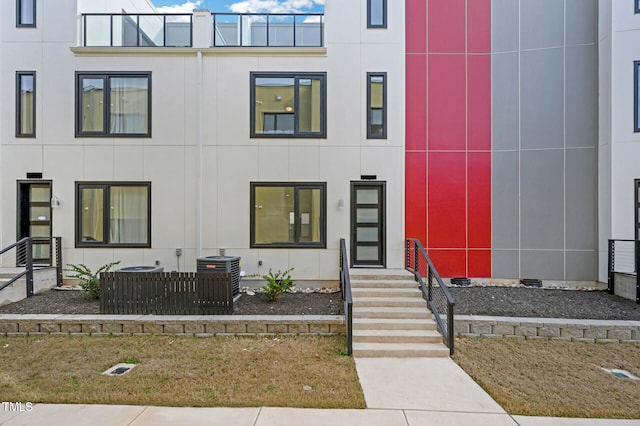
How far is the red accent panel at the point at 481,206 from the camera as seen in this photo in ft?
32.6

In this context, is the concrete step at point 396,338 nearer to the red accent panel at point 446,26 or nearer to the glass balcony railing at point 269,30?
the glass balcony railing at point 269,30

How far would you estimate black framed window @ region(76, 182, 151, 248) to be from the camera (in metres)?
9.33

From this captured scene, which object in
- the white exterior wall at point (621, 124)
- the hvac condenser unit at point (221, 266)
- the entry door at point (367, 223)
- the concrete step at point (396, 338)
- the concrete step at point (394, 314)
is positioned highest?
the white exterior wall at point (621, 124)

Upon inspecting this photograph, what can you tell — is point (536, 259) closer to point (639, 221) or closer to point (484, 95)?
point (639, 221)

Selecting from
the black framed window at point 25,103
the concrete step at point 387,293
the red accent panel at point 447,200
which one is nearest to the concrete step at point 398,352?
the concrete step at point 387,293

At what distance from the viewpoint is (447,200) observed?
9.94 metres

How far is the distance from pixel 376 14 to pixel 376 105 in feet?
7.71

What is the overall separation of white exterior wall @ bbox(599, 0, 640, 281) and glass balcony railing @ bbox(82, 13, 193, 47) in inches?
424

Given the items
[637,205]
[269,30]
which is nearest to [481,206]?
[637,205]

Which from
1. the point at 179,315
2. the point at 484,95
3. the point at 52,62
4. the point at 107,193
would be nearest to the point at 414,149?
the point at 484,95

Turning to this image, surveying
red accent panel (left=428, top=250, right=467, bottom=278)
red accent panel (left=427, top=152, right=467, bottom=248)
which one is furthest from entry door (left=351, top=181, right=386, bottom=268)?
red accent panel (left=428, top=250, right=467, bottom=278)

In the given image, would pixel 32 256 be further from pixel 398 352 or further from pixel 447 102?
pixel 447 102

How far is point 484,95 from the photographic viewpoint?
32.7 ft

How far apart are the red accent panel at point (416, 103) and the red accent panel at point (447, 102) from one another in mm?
165
